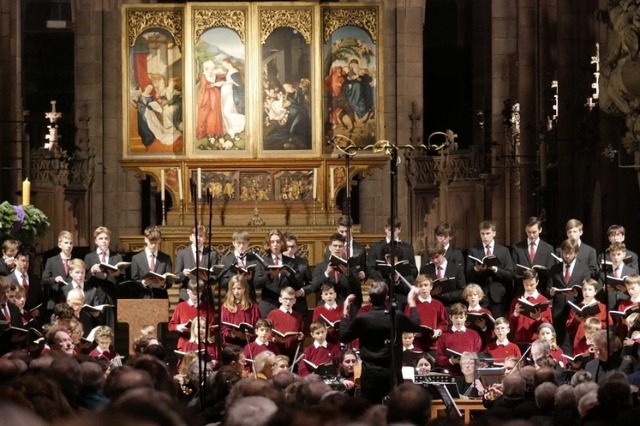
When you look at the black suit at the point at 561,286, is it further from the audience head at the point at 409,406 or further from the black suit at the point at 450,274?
the audience head at the point at 409,406

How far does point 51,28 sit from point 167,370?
21.3 metres

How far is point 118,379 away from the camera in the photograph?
6945 millimetres

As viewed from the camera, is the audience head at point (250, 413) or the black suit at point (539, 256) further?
the black suit at point (539, 256)

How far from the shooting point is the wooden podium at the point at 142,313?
1383 cm

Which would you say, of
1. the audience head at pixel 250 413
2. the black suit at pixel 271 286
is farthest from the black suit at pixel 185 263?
the audience head at pixel 250 413

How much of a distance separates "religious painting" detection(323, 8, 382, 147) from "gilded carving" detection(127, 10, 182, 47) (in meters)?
1.86

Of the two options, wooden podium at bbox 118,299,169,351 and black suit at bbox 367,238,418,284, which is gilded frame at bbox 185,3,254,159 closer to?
black suit at bbox 367,238,418,284

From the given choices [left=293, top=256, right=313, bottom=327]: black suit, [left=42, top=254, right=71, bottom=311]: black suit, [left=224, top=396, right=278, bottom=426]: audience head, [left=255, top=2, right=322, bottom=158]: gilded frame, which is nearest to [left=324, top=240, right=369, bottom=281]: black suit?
[left=293, top=256, right=313, bottom=327]: black suit

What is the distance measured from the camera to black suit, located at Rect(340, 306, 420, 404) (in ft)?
35.5

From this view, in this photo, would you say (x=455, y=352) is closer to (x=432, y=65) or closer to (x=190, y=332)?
(x=190, y=332)

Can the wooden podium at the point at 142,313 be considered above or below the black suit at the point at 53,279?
below

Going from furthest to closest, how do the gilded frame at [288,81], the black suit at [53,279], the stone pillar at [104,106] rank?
the stone pillar at [104,106] → the gilded frame at [288,81] → the black suit at [53,279]

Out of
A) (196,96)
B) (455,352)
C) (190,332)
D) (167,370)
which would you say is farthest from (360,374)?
(196,96)

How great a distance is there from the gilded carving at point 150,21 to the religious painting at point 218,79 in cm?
29
